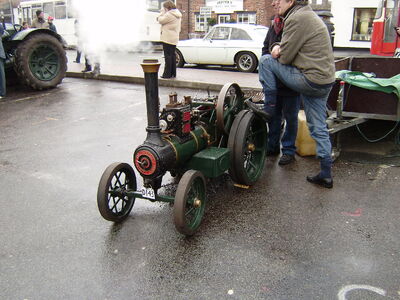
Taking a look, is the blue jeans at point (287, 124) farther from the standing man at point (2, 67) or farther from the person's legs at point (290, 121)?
the standing man at point (2, 67)

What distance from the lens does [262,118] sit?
4391 millimetres

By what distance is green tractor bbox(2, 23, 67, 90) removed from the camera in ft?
28.7

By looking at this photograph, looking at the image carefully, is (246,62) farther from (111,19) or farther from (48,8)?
(48,8)

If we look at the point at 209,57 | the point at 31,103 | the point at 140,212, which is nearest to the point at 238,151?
the point at 140,212

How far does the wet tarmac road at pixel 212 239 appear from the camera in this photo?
2730mm

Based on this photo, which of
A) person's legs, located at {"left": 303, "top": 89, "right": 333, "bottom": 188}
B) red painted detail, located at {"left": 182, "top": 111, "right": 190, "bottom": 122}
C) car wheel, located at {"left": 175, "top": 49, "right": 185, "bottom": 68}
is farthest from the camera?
car wheel, located at {"left": 175, "top": 49, "right": 185, "bottom": 68}

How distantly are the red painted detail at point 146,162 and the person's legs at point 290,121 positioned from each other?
2.12 meters

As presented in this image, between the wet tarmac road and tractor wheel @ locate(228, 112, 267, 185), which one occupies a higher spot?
tractor wheel @ locate(228, 112, 267, 185)

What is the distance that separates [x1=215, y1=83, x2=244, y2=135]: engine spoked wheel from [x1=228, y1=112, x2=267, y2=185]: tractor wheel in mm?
182

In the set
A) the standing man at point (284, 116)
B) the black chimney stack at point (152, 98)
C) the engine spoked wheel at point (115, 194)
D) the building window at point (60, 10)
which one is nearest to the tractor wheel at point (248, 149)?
the standing man at point (284, 116)

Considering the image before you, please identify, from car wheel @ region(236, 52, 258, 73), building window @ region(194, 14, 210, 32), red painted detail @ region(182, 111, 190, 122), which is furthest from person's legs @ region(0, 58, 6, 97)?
building window @ region(194, 14, 210, 32)

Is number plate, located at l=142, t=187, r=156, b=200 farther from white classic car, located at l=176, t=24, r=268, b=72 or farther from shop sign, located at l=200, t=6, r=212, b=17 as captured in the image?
shop sign, located at l=200, t=6, r=212, b=17

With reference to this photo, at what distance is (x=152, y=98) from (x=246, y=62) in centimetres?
1014

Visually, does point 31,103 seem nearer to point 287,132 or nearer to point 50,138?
point 50,138
